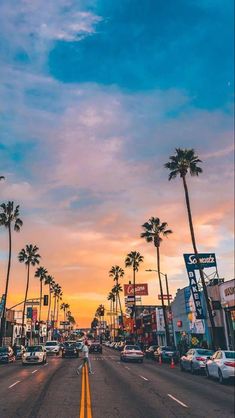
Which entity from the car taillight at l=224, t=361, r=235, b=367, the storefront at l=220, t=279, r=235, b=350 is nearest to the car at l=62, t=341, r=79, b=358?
the storefront at l=220, t=279, r=235, b=350

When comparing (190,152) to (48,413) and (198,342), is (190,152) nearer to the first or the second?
(198,342)

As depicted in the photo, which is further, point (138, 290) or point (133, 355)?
point (138, 290)

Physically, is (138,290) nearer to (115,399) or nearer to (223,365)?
(223,365)

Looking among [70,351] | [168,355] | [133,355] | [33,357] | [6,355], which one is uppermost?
[70,351]

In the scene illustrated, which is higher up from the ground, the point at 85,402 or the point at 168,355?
the point at 168,355

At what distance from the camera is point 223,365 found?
1856cm

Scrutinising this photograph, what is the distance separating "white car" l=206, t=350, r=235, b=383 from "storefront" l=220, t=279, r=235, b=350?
586 inches

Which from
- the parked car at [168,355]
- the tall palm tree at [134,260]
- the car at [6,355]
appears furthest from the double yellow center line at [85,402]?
the tall palm tree at [134,260]

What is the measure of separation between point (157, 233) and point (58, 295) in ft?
343

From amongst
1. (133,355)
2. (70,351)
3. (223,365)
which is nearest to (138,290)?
(70,351)

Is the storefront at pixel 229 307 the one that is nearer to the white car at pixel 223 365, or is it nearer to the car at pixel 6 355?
the white car at pixel 223 365

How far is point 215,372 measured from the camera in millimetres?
19734

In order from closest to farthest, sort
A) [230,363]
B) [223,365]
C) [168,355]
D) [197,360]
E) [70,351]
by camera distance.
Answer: [230,363] → [223,365] → [197,360] → [168,355] → [70,351]

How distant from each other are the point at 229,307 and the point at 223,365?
1749 cm
